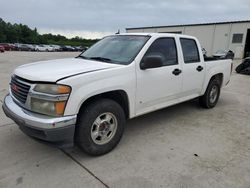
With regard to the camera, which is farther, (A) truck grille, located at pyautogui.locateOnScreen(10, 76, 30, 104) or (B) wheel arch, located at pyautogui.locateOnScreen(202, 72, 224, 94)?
(B) wheel arch, located at pyautogui.locateOnScreen(202, 72, 224, 94)

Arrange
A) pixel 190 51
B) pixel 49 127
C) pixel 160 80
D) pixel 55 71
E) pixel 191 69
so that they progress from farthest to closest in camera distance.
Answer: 1. pixel 190 51
2. pixel 191 69
3. pixel 160 80
4. pixel 55 71
5. pixel 49 127

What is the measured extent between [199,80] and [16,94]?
369 centimetres

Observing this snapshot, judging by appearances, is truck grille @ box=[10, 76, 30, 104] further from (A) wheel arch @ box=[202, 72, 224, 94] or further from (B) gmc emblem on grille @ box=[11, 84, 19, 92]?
(A) wheel arch @ box=[202, 72, 224, 94]

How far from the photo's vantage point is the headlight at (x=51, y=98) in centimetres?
289

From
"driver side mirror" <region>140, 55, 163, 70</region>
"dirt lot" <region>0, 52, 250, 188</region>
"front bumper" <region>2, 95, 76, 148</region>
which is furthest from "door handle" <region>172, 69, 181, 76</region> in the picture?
"front bumper" <region>2, 95, 76, 148</region>

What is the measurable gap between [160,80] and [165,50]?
25.8 inches

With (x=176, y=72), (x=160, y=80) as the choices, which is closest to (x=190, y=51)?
(x=176, y=72)

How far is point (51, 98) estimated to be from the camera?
9.45ft

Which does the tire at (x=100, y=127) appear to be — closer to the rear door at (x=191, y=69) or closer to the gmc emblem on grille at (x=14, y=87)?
the gmc emblem on grille at (x=14, y=87)

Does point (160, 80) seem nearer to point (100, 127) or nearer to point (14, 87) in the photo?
point (100, 127)

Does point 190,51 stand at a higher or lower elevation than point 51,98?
higher

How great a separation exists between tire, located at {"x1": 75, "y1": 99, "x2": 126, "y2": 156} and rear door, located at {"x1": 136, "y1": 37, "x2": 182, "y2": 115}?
510 mm

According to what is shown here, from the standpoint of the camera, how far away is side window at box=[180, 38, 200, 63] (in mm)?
4845

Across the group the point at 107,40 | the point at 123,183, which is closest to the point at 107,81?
the point at 123,183
